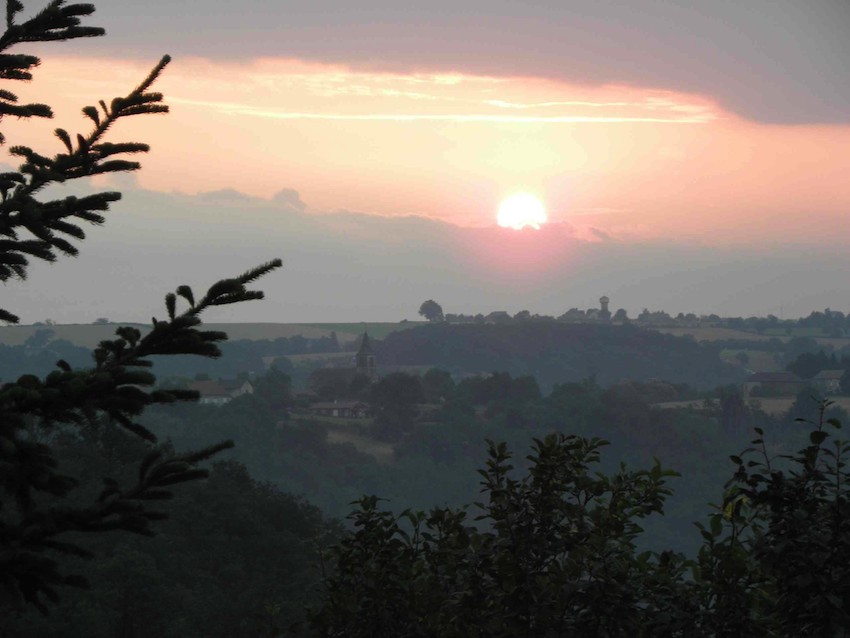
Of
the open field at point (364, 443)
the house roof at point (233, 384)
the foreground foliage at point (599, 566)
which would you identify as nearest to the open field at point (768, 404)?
the open field at point (364, 443)

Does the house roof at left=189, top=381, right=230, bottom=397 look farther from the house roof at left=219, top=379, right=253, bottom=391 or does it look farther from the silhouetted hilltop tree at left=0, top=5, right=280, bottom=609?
the silhouetted hilltop tree at left=0, top=5, right=280, bottom=609

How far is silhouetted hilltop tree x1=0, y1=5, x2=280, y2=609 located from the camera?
7.16 meters

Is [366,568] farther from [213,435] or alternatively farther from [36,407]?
[213,435]

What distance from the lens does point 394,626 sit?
10562 mm

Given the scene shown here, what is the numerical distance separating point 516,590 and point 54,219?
14.4 ft

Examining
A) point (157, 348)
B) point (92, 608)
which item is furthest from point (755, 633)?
point (92, 608)

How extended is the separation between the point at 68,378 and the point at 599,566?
399 centimetres

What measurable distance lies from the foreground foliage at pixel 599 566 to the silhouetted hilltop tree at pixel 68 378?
2.93m

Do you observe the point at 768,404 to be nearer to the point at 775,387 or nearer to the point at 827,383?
the point at 775,387

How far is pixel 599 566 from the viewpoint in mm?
8875

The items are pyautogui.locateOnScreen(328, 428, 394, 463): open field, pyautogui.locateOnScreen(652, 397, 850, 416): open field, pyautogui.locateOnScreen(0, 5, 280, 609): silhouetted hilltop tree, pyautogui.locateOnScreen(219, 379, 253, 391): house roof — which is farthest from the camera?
pyautogui.locateOnScreen(219, 379, 253, 391): house roof

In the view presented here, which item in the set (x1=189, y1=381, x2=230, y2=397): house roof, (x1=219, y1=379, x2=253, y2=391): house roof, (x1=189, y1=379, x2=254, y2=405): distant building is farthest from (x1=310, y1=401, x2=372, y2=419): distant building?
(x1=219, y1=379, x2=253, y2=391): house roof

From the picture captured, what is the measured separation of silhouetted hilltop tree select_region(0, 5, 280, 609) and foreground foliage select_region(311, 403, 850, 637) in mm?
2932

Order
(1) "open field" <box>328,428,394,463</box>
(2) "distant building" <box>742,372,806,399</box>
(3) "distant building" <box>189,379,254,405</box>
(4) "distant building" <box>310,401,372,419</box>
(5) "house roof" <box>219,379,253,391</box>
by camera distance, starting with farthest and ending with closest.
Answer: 1. (2) "distant building" <box>742,372,806,399</box>
2. (5) "house roof" <box>219,379,253,391</box>
3. (3) "distant building" <box>189,379,254,405</box>
4. (4) "distant building" <box>310,401,372,419</box>
5. (1) "open field" <box>328,428,394,463</box>
